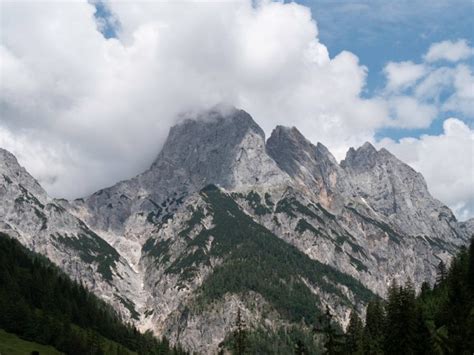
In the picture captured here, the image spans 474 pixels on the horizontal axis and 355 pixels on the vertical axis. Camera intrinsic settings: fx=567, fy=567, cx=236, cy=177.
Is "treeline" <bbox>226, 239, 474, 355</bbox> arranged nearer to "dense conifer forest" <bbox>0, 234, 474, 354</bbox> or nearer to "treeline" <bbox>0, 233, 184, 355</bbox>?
"dense conifer forest" <bbox>0, 234, 474, 354</bbox>

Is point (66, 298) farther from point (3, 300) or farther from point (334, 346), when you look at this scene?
point (334, 346)

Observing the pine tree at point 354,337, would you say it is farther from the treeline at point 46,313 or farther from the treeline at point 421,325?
the treeline at point 46,313

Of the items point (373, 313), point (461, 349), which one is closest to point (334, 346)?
point (461, 349)

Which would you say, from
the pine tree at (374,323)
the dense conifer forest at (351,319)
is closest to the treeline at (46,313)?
the dense conifer forest at (351,319)

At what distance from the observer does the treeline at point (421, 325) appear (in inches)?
3226

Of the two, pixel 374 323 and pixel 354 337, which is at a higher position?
pixel 374 323

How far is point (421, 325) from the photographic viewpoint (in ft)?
291

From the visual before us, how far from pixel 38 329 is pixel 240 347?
75768 mm

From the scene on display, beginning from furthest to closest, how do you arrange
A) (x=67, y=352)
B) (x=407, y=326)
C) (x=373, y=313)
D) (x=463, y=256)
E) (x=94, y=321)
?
1. (x=94, y=321)
2. (x=463, y=256)
3. (x=67, y=352)
4. (x=373, y=313)
5. (x=407, y=326)

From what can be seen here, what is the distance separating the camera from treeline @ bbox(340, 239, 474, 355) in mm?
81938

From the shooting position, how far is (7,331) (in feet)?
455

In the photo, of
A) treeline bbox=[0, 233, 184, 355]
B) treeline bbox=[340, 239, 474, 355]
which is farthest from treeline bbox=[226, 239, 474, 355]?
treeline bbox=[0, 233, 184, 355]

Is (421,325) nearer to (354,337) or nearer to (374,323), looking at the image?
(354,337)

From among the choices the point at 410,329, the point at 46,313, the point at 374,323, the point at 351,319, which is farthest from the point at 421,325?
the point at 46,313
